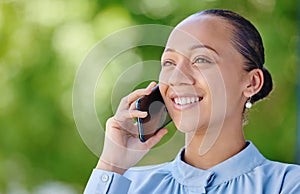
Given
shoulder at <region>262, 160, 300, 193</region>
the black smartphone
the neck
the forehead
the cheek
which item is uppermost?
the forehead

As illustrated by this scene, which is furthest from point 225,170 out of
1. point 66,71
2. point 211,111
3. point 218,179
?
point 66,71

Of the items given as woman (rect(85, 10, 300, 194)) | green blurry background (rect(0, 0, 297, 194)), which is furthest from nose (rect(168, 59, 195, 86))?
green blurry background (rect(0, 0, 297, 194))

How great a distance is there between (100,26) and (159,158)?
61cm

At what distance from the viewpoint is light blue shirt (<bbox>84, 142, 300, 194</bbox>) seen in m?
1.28

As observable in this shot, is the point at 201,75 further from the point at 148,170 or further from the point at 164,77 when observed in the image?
the point at 148,170

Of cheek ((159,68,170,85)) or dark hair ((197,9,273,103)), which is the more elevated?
dark hair ((197,9,273,103))

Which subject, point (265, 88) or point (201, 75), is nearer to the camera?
point (201, 75)

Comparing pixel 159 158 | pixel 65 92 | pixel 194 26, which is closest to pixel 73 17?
pixel 65 92

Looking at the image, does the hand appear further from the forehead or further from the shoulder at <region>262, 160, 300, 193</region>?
the shoulder at <region>262, 160, 300, 193</region>

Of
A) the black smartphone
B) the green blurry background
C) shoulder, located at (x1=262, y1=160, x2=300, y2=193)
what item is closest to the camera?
shoulder, located at (x1=262, y1=160, x2=300, y2=193)

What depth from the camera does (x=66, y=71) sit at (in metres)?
2.74

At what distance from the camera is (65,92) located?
2.76 metres

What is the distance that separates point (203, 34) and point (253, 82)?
148 mm

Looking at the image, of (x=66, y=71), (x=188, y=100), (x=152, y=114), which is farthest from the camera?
(x=66, y=71)
